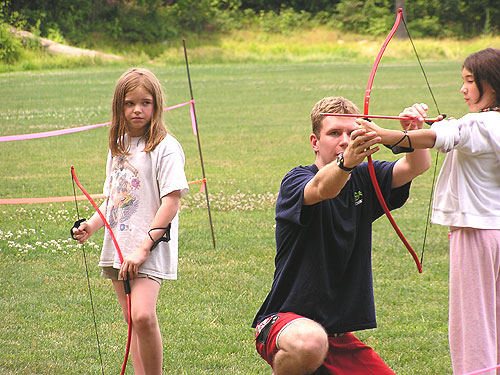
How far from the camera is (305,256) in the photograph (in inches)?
122

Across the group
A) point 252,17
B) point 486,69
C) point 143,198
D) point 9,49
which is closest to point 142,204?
point 143,198

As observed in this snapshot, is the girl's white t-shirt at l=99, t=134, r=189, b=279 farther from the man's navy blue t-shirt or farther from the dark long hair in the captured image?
the dark long hair

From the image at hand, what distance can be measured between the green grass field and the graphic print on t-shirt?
109 centimetres

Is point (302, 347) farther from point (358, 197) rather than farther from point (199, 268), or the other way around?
point (199, 268)

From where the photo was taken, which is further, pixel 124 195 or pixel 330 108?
pixel 124 195

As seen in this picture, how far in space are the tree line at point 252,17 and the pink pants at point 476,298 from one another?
4151 centimetres

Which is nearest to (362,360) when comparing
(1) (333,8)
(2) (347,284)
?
(2) (347,284)

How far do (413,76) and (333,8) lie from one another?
27.2 meters

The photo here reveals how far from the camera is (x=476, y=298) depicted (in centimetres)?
321

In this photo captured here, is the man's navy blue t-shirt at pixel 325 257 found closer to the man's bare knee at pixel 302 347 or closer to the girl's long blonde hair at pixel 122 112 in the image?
the man's bare knee at pixel 302 347

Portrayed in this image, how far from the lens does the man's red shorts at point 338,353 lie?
3012mm

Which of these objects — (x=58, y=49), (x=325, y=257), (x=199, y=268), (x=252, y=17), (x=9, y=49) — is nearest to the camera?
(x=325, y=257)

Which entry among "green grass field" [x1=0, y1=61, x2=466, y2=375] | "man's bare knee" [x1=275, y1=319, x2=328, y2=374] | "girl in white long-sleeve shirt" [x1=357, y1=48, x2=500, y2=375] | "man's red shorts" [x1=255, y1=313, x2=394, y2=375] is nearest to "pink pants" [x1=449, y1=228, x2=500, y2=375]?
"girl in white long-sleeve shirt" [x1=357, y1=48, x2=500, y2=375]

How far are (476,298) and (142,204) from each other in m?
1.62
